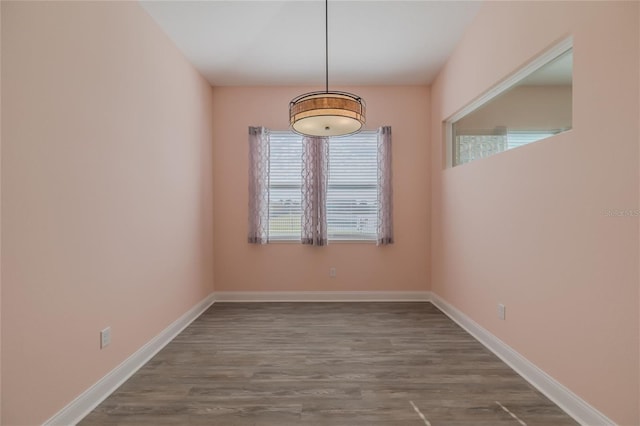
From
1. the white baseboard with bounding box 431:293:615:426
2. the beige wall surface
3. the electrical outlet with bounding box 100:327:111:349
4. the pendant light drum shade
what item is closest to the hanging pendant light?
the pendant light drum shade

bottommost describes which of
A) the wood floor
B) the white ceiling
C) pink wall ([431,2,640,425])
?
the wood floor

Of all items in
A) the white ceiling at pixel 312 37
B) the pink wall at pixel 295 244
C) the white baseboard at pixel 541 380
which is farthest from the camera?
the pink wall at pixel 295 244

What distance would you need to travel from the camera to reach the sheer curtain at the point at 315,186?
4176 millimetres

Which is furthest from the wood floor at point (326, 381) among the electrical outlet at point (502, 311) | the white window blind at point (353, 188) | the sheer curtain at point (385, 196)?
the white window blind at point (353, 188)

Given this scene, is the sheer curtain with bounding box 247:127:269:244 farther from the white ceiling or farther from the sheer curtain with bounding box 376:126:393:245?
the sheer curtain with bounding box 376:126:393:245

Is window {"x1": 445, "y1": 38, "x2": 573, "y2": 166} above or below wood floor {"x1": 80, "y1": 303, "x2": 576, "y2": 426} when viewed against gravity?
above

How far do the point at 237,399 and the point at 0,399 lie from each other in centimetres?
115

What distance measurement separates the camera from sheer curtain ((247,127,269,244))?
4203mm

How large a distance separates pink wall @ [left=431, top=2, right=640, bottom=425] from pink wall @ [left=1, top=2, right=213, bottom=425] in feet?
9.67

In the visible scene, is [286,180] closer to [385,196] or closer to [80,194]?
[385,196]

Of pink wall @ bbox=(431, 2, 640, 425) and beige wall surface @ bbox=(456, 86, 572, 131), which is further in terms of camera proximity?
beige wall surface @ bbox=(456, 86, 572, 131)

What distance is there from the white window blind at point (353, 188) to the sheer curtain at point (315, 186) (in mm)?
127

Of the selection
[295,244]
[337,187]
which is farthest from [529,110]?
[295,244]

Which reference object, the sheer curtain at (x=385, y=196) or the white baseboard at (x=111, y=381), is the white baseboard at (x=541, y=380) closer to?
the sheer curtain at (x=385, y=196)
